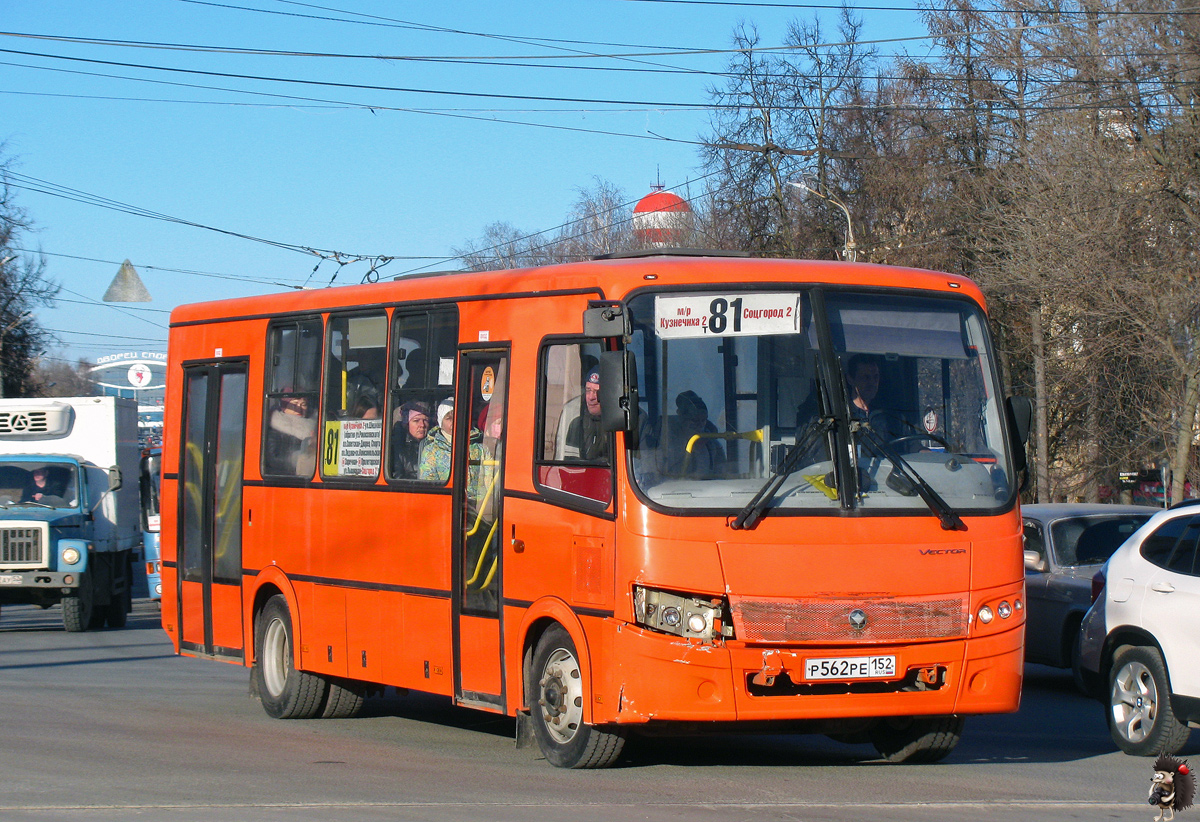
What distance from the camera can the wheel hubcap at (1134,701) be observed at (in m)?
9.41

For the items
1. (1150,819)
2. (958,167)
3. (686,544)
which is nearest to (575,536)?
(686,544)

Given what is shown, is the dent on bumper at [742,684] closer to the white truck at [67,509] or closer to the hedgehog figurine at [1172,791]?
the hedgehog figurine at [1172,791]

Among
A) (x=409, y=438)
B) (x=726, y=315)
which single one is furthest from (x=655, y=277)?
(x=409, y=438)

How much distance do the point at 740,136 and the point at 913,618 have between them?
3468cm

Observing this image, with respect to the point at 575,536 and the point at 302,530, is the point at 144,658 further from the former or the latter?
the point at 575,536

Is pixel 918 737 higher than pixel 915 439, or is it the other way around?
pixel 915 439

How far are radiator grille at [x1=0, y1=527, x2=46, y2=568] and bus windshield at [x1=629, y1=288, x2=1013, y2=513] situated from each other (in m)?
14.5

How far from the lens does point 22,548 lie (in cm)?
2006

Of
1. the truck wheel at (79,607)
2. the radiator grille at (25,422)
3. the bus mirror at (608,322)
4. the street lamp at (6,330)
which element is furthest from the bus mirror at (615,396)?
the street lamp at (6,330)

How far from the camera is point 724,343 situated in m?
8.06

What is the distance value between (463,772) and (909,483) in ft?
9.84

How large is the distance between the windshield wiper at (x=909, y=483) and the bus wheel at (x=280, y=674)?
521cm

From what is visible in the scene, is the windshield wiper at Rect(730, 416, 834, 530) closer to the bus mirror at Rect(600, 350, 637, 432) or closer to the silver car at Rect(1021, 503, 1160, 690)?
the bus mirror at Rect(600, 350, 637, 432)

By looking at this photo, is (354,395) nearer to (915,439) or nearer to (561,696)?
(561,696)
